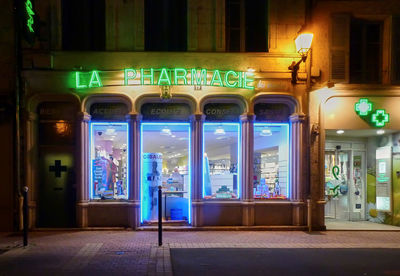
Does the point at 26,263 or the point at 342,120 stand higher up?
the point at 342,120

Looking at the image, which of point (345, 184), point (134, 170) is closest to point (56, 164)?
point (134, 170)

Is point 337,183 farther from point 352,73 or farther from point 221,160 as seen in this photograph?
point 221,160

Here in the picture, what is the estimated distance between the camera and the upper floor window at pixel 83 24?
1007 centimetres

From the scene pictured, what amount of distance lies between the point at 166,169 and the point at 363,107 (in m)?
5.66

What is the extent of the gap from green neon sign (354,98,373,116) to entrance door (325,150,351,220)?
2.26m

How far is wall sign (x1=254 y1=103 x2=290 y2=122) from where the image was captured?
1043 cm

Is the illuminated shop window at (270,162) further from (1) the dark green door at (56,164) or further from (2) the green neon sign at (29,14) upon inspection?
(2) the green neon sign at (29,14)

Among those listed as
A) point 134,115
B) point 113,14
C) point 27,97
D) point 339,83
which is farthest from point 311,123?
point 27,97

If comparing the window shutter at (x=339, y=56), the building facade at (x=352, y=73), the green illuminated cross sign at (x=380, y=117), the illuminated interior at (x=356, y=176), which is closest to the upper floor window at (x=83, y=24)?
the building facade at (x=352, y=73)

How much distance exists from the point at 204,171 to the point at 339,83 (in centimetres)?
436

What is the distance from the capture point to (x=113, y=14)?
9969mm

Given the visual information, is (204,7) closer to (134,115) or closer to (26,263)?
(134,115)

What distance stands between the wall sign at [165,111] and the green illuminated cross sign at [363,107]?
460 cm

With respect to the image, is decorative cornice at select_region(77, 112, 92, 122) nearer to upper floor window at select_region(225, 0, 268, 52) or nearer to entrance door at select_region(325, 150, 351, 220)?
upper floor window at select_region(225, 0, 268, 52)
